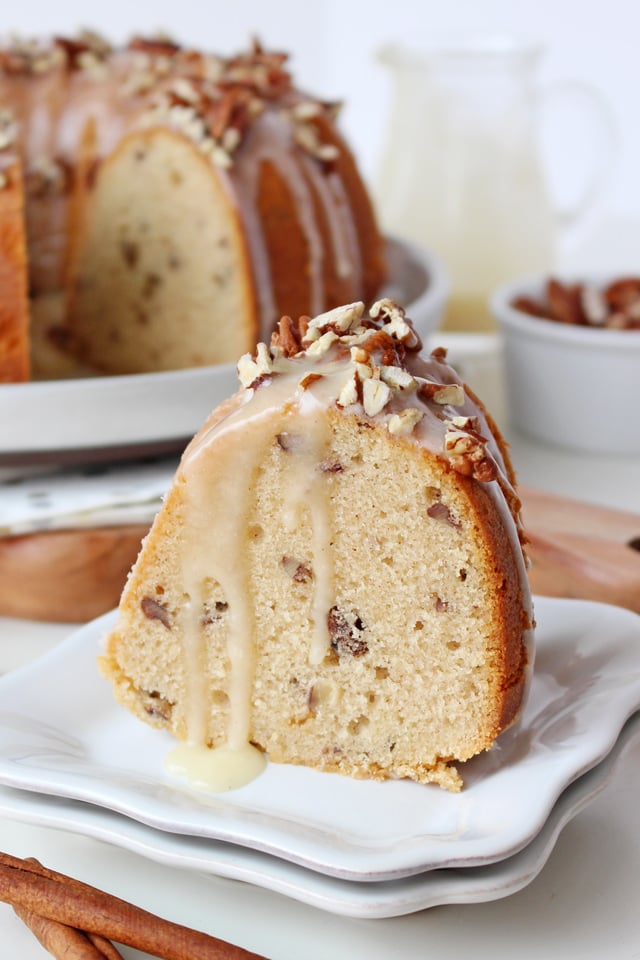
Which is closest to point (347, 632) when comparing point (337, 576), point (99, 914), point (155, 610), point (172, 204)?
point (337, 576)

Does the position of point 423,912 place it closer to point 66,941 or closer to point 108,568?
point 66,941

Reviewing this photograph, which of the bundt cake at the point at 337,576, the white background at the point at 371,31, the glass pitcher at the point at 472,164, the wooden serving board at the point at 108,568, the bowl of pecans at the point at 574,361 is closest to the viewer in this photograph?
the bundt cake at the point at 337,576

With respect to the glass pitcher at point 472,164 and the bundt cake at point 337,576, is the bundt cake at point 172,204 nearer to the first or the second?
the glass pitcher at point 472,164

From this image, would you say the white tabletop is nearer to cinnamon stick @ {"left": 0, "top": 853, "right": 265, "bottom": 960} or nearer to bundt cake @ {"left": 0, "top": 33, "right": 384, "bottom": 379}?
cinnamon stick @ {"left": 0, "top": 853, "right": 265, "bottom": 960}

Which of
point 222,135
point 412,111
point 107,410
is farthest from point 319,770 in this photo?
point 412,111

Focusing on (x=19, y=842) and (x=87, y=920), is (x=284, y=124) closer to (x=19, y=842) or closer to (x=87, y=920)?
(x=19, y=842)

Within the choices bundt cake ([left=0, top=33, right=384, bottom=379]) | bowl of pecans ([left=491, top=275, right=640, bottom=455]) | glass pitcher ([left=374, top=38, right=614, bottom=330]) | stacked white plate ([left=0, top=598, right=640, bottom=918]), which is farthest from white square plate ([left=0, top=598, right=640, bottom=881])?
glass pitcher ([left=374, top=38, right=614, bottom=330])

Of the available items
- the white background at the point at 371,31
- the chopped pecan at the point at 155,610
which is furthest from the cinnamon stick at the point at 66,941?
the white background at the point at 371,31
